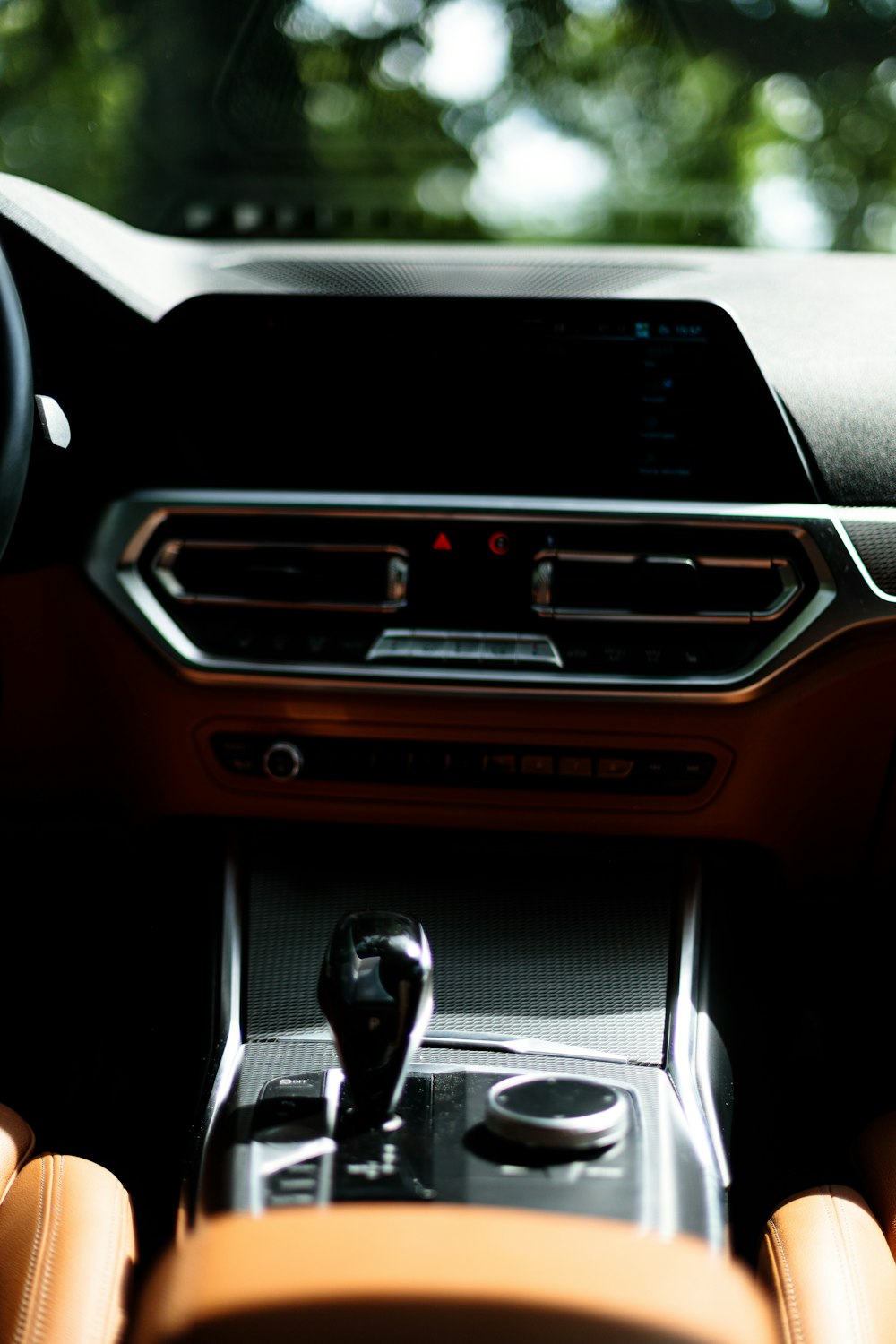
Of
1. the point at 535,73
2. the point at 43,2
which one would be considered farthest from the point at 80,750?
the point at 43,2

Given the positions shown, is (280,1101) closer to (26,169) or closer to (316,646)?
(316,646)

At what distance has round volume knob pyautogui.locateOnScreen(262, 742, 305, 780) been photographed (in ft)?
5.14

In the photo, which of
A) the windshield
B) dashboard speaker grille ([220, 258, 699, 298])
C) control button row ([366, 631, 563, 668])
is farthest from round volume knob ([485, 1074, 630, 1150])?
the windshield

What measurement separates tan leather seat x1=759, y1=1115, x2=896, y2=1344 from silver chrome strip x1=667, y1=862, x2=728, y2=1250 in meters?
0.07

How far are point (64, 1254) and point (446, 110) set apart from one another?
5.68 feet

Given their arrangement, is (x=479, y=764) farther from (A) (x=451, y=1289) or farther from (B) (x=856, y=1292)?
(A) (x=451, y=1289)

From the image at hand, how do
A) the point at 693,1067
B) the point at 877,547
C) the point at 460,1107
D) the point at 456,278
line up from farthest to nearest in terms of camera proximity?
the point at 456,278 → the point at 877,547 → the point at 693,1067 → the point at 460,1107

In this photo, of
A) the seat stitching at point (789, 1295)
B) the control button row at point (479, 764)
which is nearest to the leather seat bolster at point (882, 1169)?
the seat stitching at point (789, 1295)

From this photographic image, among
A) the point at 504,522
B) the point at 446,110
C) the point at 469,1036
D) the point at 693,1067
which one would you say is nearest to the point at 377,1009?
the point at 469,1036

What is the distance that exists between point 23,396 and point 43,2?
6.03ft

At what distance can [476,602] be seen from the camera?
1.53 m

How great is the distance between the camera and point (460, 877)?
160 cm

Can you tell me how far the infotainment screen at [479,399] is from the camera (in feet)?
5.01

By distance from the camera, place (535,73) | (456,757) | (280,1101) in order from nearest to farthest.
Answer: (280,1101) < (456,757) < (535,73)
